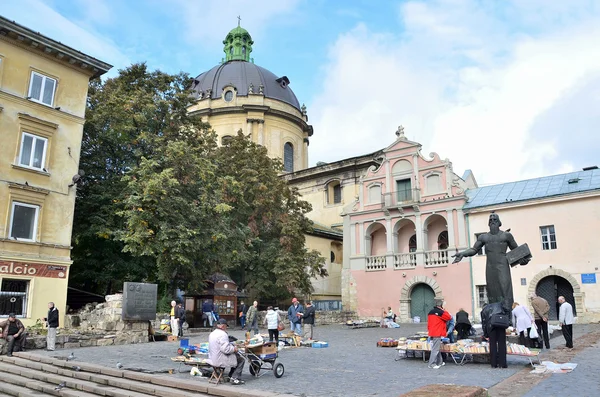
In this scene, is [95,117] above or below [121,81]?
below

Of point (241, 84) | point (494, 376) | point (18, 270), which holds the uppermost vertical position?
point (241, 84)

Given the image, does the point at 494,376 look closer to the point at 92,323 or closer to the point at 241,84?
the point at 92,323

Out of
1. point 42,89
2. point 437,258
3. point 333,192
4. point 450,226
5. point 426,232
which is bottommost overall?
point 437,258

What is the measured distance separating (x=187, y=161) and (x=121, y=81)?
23.5 feet

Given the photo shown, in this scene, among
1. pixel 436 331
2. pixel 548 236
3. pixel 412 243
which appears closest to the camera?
pixel 436 331

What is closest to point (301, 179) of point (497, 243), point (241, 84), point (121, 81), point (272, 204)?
point (241, 84)

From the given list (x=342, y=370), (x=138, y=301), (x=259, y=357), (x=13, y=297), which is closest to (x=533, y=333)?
(x=342, y=370)

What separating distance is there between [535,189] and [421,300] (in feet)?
31.0

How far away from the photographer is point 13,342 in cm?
1457

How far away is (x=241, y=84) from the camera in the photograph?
52.1 metres

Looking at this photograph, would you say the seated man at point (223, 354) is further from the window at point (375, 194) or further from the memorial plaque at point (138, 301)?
the window at point (375, 194)

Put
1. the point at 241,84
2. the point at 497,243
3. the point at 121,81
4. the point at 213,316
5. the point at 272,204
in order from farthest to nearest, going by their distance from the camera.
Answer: the point at 241,84 < the point at 272,204 < the point at 121,81 < the point at 213,316 < the point at 497,243

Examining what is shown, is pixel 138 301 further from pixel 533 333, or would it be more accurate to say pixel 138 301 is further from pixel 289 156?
pixel 289 156

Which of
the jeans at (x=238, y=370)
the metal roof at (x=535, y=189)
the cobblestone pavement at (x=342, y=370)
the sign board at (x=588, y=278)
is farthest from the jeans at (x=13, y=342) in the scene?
the sign board at (x=588, y=278)
